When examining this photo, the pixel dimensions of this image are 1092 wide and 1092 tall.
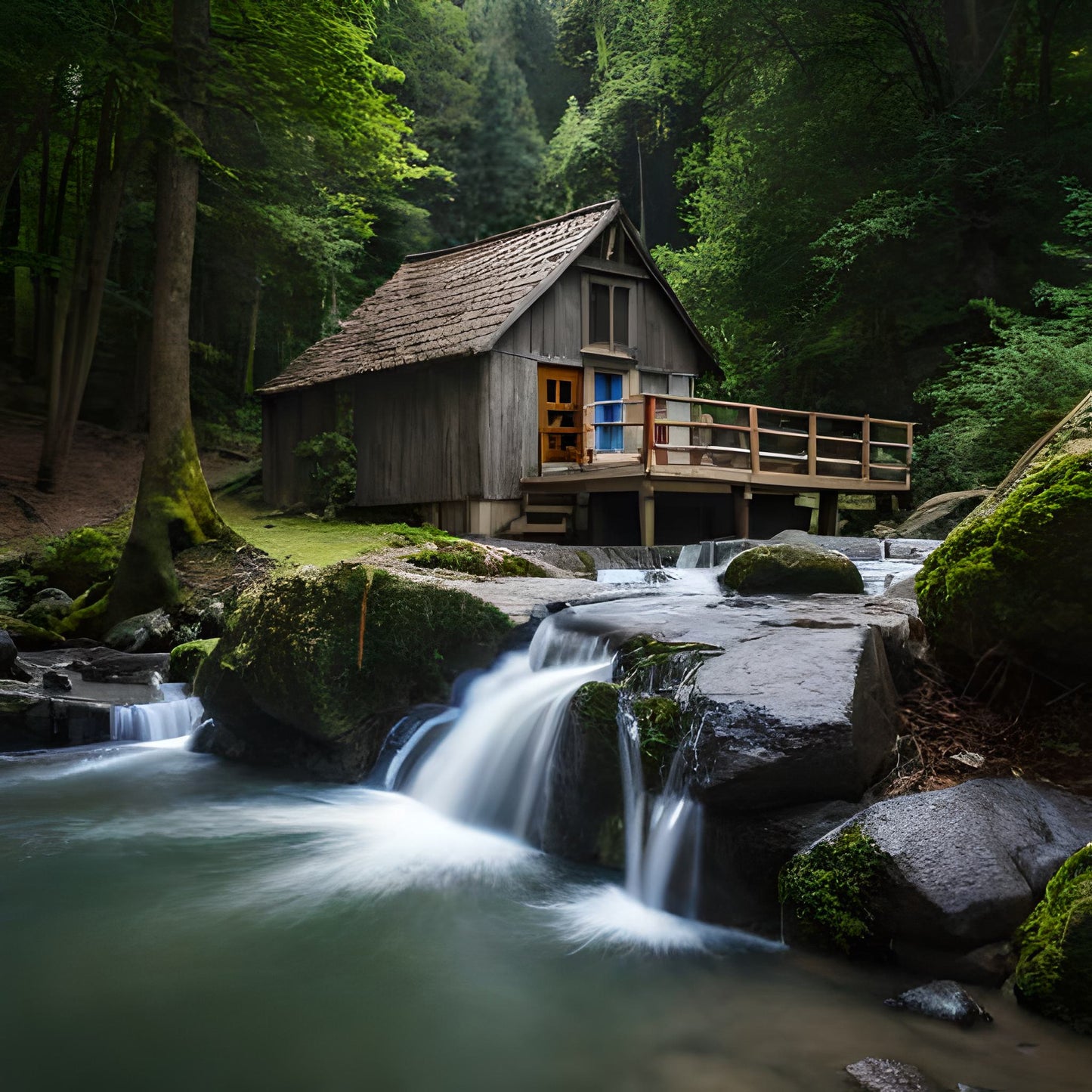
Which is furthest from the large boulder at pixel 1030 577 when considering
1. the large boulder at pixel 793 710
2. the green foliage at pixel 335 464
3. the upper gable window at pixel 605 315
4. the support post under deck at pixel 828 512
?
the green foliage at pixel 335 464

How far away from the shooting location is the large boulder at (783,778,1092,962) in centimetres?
371

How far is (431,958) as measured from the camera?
4281 millimetres

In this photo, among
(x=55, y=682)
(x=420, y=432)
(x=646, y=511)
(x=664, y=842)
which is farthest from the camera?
(x=420, y=432)

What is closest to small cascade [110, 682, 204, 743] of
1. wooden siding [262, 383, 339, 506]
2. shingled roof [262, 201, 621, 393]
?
shingled roof [262, 201, 621, 393]

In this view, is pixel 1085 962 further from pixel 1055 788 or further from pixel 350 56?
pixel 350 56

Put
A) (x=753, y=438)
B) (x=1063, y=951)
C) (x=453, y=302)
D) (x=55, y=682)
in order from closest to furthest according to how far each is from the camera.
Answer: (x=1063, y=951), (x=55, y=682), (x=753, y=438), (x=453, y=302)

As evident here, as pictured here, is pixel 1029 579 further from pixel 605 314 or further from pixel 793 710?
pixel 605 314

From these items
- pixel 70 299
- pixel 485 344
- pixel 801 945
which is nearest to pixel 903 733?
pixel 801 945

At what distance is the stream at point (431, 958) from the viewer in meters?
3.30

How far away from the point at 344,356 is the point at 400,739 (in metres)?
15.0

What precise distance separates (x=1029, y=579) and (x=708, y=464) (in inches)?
564

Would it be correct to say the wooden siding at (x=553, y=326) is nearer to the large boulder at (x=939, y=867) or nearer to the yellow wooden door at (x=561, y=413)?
the yellow wooden door at (x=561, y=413)

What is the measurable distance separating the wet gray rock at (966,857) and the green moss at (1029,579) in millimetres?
887

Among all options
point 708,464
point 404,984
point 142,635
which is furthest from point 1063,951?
point 708,464
